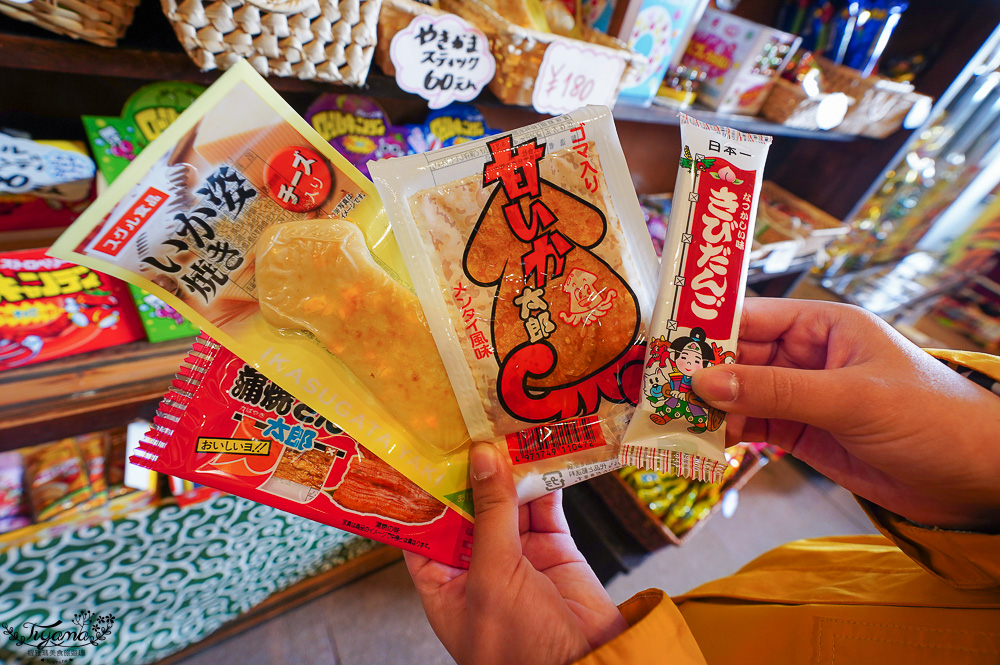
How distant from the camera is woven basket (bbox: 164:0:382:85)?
0.59 meters

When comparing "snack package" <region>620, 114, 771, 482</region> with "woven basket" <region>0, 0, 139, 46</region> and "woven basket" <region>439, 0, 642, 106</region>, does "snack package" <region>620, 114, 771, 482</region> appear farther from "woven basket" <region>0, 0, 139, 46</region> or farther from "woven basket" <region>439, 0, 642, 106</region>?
"woven basket" <region>0, 0, 139, 46</region>

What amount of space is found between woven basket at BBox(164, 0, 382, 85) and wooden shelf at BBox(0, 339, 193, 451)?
62cm

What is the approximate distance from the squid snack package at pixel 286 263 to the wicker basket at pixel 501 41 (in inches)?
10.1

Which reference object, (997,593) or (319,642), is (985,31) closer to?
(997,593)

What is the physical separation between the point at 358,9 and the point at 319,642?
6.50ft

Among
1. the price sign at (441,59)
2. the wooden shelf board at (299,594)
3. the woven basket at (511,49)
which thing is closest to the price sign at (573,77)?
the woven basket at (511,49)

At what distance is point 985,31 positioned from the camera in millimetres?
1584

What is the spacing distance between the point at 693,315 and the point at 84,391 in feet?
3.89

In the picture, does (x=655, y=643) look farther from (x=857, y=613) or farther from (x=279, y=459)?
(x=279, y=459)

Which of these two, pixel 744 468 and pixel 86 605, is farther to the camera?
pixel 744 468

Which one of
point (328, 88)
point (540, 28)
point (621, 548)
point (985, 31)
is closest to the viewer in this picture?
point (328, 88)

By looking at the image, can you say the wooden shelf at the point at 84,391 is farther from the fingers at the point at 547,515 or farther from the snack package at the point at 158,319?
the fingers at the point at 547,515

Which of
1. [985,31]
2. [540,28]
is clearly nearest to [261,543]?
[540,28]

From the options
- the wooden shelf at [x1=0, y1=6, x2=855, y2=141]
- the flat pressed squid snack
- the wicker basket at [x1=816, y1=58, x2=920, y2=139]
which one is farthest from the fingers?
the wicker basket at [x1=816, y1=58, x2=920, y2=139]
